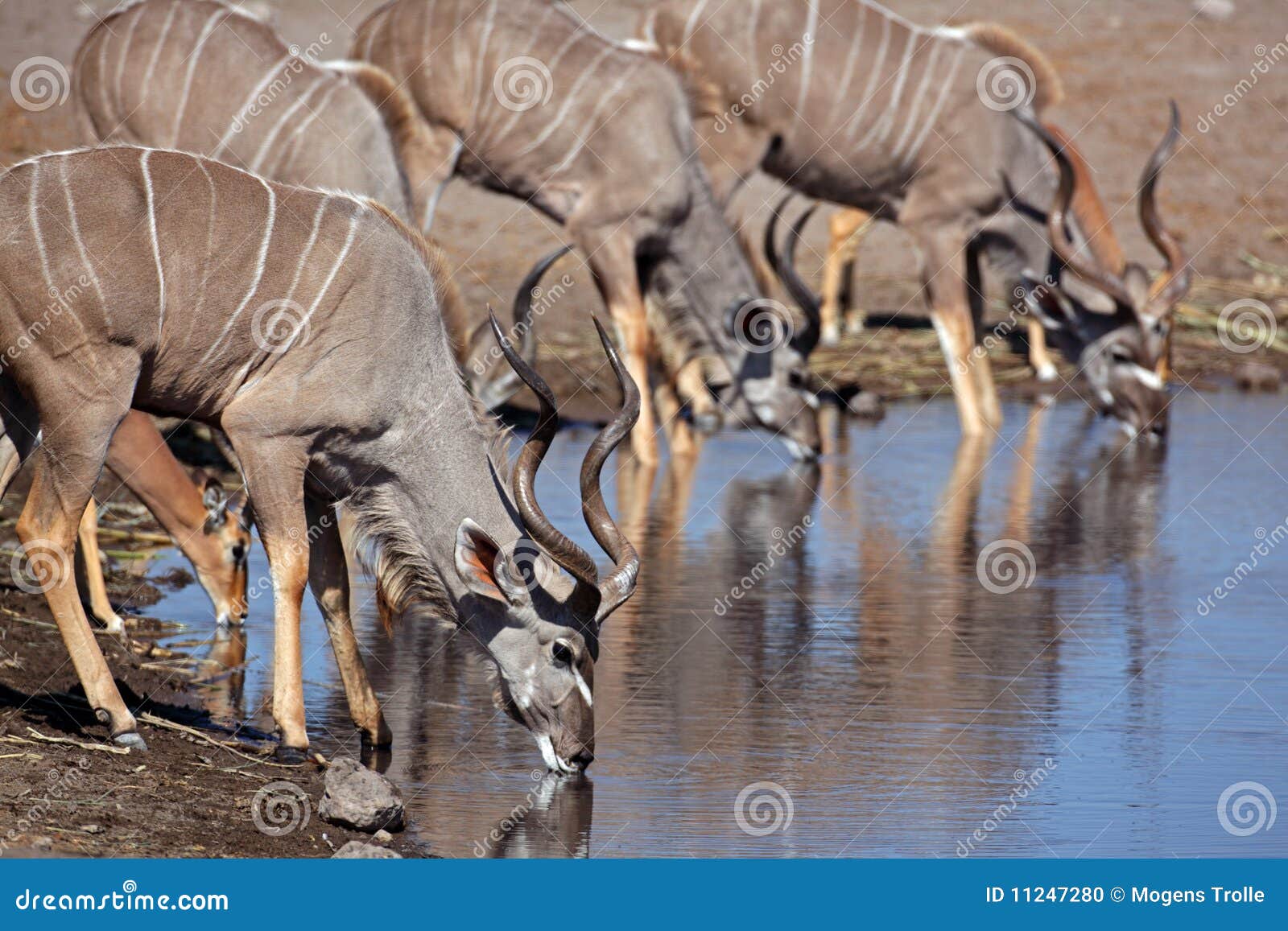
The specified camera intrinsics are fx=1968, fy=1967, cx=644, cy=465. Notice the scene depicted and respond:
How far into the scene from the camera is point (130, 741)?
5.23 meters

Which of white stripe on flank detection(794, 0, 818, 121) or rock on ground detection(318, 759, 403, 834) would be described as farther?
white stripe on flank detection(794, 0, 818, 121)

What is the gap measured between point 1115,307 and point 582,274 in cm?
416

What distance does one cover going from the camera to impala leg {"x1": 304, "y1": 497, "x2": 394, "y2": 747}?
224 inches

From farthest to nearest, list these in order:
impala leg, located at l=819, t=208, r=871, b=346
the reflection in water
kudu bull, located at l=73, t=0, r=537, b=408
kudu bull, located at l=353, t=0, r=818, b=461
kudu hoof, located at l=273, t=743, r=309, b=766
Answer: impala leg, located at l=819, t=208, r=871, b=346
kudu bull, located at l=353, t=0, r=818, b=461
kudu bull, located at l=73, t=0, r=537, b=408
kudu hoof, located at l=273, t=743, r=309, b=766
the reflection in water

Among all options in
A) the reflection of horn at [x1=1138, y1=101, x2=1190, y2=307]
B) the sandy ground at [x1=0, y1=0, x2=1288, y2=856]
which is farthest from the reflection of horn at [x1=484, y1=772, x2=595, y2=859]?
the reflection of horn at [x1=1138, y1=101, x2=1190, y2=307]

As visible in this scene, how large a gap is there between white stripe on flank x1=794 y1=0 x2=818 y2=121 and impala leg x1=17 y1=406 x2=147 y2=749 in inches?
291

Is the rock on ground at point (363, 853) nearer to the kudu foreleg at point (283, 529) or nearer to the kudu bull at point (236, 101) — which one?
the kudu foreleg at point (283, 529)

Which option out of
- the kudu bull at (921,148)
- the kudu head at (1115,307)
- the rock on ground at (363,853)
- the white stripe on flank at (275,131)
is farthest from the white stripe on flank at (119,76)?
the rock on ground at (363,853)

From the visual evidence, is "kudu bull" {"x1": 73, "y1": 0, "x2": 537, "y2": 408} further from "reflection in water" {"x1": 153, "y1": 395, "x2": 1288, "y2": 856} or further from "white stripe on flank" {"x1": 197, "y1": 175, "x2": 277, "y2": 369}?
"white stripe on flank" {"x1": 197, "y1": 175, "x2": 277, "y2": 369}

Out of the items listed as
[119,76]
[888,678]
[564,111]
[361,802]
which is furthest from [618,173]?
[361,802]

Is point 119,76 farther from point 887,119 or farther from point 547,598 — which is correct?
point 547,598

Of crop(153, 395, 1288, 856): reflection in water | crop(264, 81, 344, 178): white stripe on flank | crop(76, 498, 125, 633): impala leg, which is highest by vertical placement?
crop(264, 81, 344, 178): white stripe on flank

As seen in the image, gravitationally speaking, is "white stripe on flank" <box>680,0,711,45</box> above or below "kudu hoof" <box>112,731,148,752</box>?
above

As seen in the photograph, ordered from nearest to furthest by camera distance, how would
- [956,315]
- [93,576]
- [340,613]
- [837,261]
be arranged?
[340,613]
[93,576]
[956,315]
[837,261]
